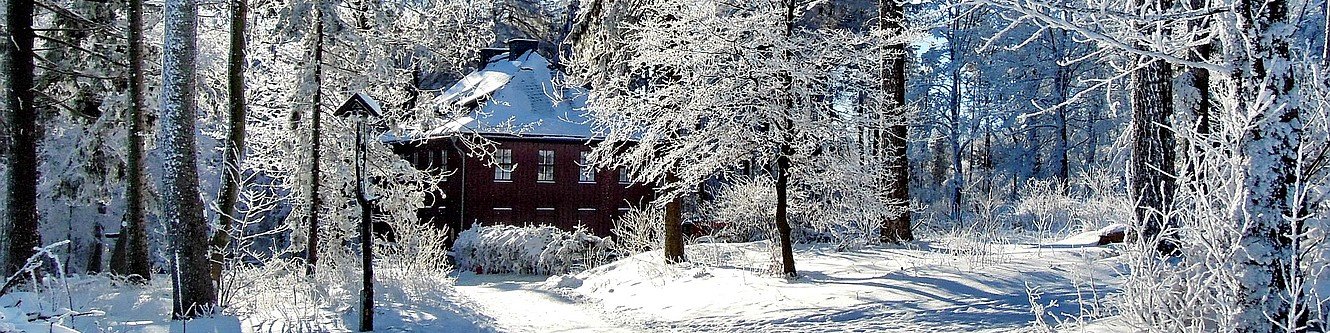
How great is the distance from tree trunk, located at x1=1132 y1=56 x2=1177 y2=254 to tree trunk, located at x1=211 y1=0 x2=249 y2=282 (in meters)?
8.90

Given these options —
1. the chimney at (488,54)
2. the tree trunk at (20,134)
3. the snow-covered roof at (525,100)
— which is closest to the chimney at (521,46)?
the snow-covered roof at (525,100)

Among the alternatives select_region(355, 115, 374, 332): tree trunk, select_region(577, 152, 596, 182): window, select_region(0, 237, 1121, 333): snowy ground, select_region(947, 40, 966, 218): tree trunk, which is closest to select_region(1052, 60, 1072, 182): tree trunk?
select_region(947, 40, 966, 218): tree trunk

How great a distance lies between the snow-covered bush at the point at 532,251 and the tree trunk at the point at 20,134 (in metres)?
8.30

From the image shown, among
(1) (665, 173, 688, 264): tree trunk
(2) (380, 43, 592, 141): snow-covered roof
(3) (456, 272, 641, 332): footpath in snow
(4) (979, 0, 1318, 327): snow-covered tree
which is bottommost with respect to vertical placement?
(3) (456, 272, 641, 332): footpath in snow

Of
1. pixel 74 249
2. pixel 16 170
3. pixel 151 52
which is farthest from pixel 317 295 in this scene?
pixel 74 249

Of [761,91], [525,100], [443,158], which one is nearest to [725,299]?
[761,91]

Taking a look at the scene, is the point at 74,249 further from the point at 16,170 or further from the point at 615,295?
the point at 615,295

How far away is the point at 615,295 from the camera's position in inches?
502

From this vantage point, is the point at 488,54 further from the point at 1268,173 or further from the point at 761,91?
the point at 1268,173

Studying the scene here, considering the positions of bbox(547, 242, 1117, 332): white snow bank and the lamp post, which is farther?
the lamp post

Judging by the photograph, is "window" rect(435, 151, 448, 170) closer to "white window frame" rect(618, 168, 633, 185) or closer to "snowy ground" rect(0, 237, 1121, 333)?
"white window frame" rect(618, 168, 633, 185)

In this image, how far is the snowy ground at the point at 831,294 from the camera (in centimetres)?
833

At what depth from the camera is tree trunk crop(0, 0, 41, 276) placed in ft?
39.0

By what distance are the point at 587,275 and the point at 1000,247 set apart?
6.85 meters
